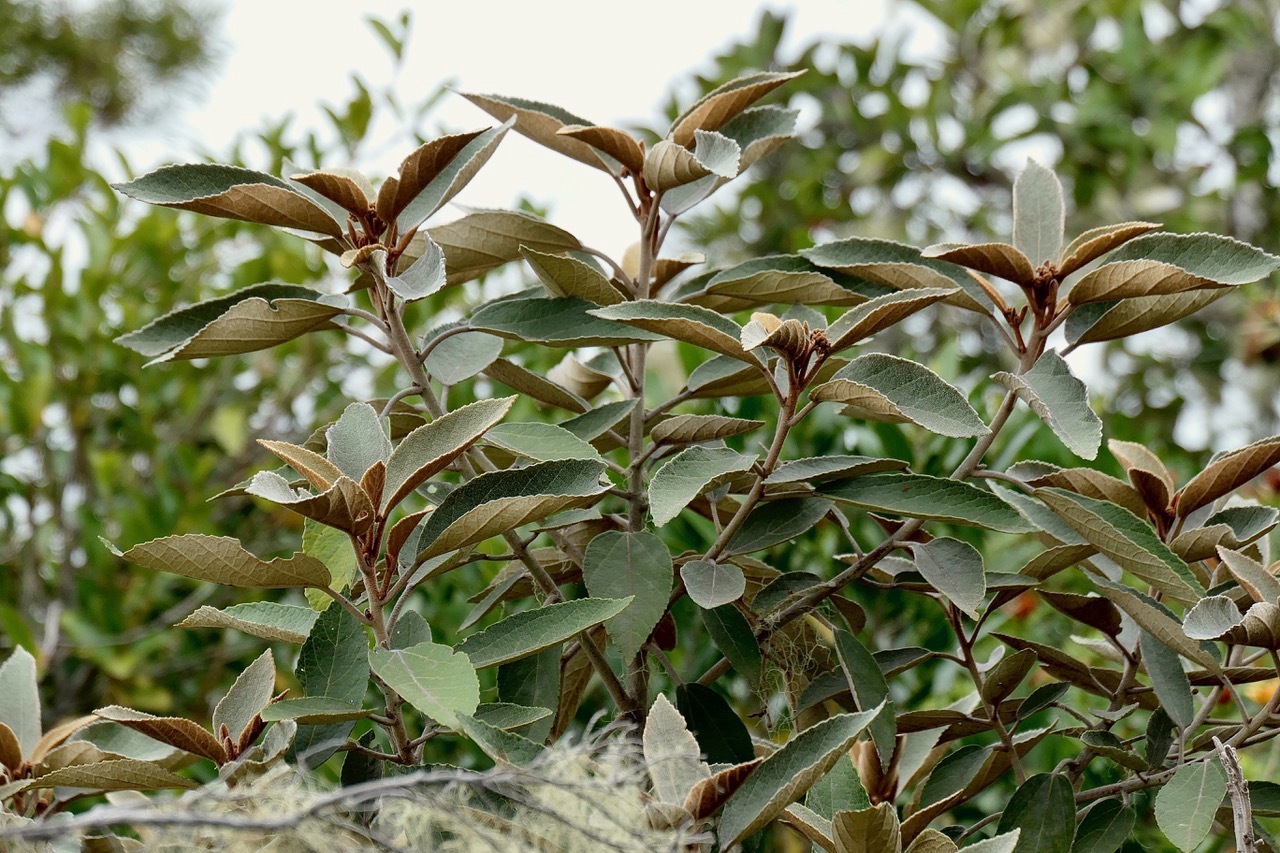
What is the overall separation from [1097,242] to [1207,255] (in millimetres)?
80

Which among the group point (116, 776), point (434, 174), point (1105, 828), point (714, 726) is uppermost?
point (434, 174)

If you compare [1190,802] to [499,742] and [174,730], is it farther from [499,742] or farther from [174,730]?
[174,730]

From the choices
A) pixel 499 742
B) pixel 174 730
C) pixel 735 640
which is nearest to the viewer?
pixel 499 742

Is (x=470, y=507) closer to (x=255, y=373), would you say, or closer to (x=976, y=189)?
(x=255, y=373)

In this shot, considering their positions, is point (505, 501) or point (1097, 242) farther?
point (1097, 242)

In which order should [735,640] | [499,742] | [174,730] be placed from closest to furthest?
1. [499,742]
2. [174,730]
3. [735,640]

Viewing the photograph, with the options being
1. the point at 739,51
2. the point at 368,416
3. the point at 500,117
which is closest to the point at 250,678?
the point at 368,416

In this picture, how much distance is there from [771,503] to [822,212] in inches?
112

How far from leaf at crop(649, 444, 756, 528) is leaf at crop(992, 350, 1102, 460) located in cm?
20

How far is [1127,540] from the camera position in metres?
0.85

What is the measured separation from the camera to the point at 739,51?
3.81m

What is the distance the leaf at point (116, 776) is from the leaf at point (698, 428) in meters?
0.43

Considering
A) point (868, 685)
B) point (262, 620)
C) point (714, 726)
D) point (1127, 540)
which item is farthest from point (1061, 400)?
point (262, 620)

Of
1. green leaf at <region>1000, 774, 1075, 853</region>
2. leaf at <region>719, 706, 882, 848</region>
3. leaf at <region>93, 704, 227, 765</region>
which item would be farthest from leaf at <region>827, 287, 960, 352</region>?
leaf at <region>93, 704, 227, 765</region>
